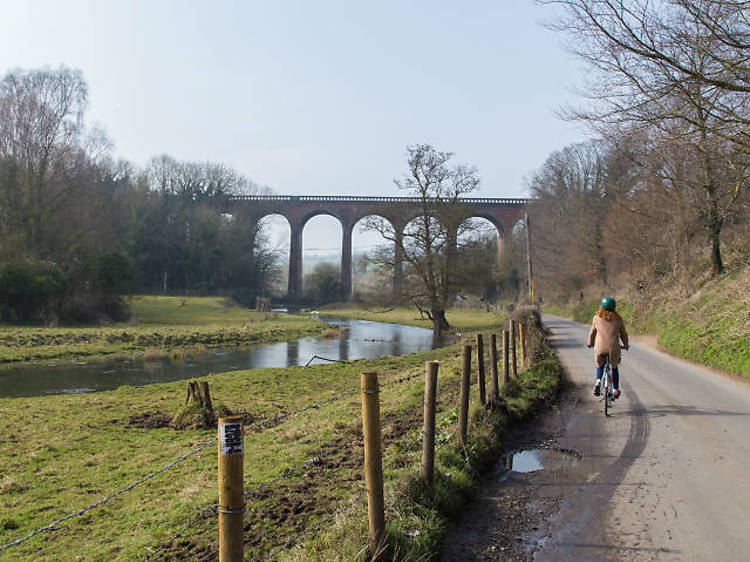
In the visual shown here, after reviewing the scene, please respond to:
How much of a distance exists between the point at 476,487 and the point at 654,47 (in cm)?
799

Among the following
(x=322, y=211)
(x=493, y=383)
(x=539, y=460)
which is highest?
(x=322, y=211)

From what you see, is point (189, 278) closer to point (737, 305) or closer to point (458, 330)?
point (458, 330)

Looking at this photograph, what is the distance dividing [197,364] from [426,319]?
21876 mm

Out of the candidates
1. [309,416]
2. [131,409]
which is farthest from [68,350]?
[309,416]

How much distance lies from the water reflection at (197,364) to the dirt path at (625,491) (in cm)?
1492

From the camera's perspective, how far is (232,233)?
235 ft

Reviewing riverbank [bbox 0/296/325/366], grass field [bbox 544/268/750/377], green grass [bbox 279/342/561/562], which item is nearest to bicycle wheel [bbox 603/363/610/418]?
green grass [bbox 279/342/561/562]

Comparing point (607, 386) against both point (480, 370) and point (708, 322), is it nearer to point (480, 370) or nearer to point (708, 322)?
point (480, 370)

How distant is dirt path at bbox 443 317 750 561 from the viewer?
4441 mm

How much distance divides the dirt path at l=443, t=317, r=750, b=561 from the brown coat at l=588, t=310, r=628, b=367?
0.84 metres

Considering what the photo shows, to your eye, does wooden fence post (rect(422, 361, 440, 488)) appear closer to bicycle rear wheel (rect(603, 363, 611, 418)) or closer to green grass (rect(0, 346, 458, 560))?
green grass (rect(0, 346, 458, 560))

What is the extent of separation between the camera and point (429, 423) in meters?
4.96

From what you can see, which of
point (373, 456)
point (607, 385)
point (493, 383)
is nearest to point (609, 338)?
point (607, 385)

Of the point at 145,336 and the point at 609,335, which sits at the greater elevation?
the point at 609,335
